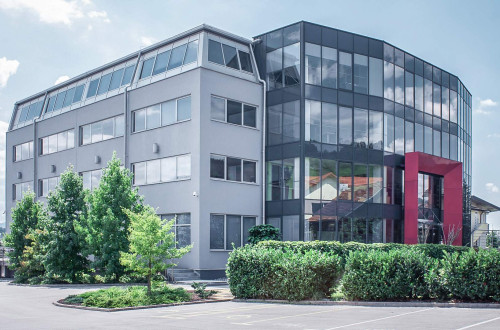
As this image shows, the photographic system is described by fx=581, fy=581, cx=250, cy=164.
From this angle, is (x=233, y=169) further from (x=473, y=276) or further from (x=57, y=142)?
(x=473, y=276)

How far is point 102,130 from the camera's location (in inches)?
1420

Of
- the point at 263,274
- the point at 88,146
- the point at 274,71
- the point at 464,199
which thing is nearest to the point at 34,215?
the point at 88,146

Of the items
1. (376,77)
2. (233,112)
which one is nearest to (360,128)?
(376,77)

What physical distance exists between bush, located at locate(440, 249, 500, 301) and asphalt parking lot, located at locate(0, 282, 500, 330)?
2.91 ft

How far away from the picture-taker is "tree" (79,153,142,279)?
26438mm

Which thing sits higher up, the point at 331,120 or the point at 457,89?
the point at 457,89

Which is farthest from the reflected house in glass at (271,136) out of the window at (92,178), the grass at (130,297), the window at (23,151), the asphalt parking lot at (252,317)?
the asphalt parking lot at (252,317)

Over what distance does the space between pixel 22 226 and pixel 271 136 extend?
1484cm

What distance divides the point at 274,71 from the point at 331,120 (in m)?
4.21

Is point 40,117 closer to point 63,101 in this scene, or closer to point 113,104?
point 63,101

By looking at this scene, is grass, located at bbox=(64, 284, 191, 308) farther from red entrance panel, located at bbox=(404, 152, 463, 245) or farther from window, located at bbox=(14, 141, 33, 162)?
window, located at bbox=(14, 141, 33, 162)

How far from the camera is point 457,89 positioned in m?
40.3

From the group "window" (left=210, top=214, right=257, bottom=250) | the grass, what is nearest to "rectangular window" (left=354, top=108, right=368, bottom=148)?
Answer: "window" (left=210, top=214, right=257, bottom=250)

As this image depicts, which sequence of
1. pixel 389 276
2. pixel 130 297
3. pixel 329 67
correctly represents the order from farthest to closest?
pixel 329 67 → pixel 130 297 → pixel 389 276
